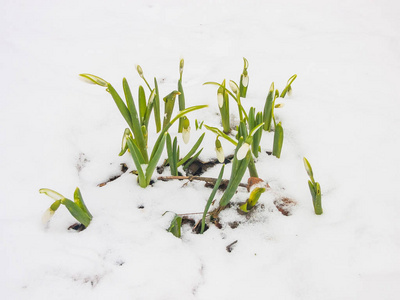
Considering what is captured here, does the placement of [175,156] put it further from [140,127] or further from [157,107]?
[157,107]

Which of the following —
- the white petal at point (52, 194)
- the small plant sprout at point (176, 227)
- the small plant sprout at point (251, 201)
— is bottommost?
the small plant sprout at point (176, 227)

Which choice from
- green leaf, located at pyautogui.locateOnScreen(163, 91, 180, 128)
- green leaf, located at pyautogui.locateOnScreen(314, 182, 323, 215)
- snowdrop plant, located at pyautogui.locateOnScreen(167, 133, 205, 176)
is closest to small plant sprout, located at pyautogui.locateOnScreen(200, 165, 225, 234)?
snowdrop plant, located at pyautogui.locateOnScreen(167, 133, 205, 176)

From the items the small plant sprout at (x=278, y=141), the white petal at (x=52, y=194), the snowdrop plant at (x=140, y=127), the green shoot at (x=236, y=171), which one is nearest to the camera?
the white petal at (x=52, y=194)

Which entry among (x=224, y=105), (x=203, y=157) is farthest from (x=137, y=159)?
(x=224, y=105)

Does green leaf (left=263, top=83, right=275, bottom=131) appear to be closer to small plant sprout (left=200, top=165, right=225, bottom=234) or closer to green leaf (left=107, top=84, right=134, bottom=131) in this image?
small plant sprout (left=200, top=165, right=225, bottom=234)

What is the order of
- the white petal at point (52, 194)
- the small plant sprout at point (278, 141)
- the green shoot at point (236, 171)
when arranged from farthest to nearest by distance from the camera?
the small plant sprout at point (278, 141), the green shoot at point (236, 171), the white petal at point (52, 194)

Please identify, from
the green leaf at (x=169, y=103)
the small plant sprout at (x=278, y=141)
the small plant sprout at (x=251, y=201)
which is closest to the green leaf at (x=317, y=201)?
the small plant sprout at (x=251, y=201)

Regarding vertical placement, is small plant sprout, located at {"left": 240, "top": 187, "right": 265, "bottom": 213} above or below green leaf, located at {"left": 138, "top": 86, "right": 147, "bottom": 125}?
below

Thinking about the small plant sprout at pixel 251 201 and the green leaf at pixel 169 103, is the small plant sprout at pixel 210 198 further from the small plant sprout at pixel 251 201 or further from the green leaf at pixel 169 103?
the green leaf at pixel 169 103

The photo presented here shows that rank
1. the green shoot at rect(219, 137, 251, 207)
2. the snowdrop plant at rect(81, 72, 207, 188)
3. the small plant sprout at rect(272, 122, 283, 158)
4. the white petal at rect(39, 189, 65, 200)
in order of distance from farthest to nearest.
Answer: the small plant sprout at rect(272, 122, 283, 158) < the snowdrop plant at rect(81, 72, 207, 188) < the green shoot at rect(219, 137, 251, 207) < the white petal at rect(39, 189, 65, 200)
